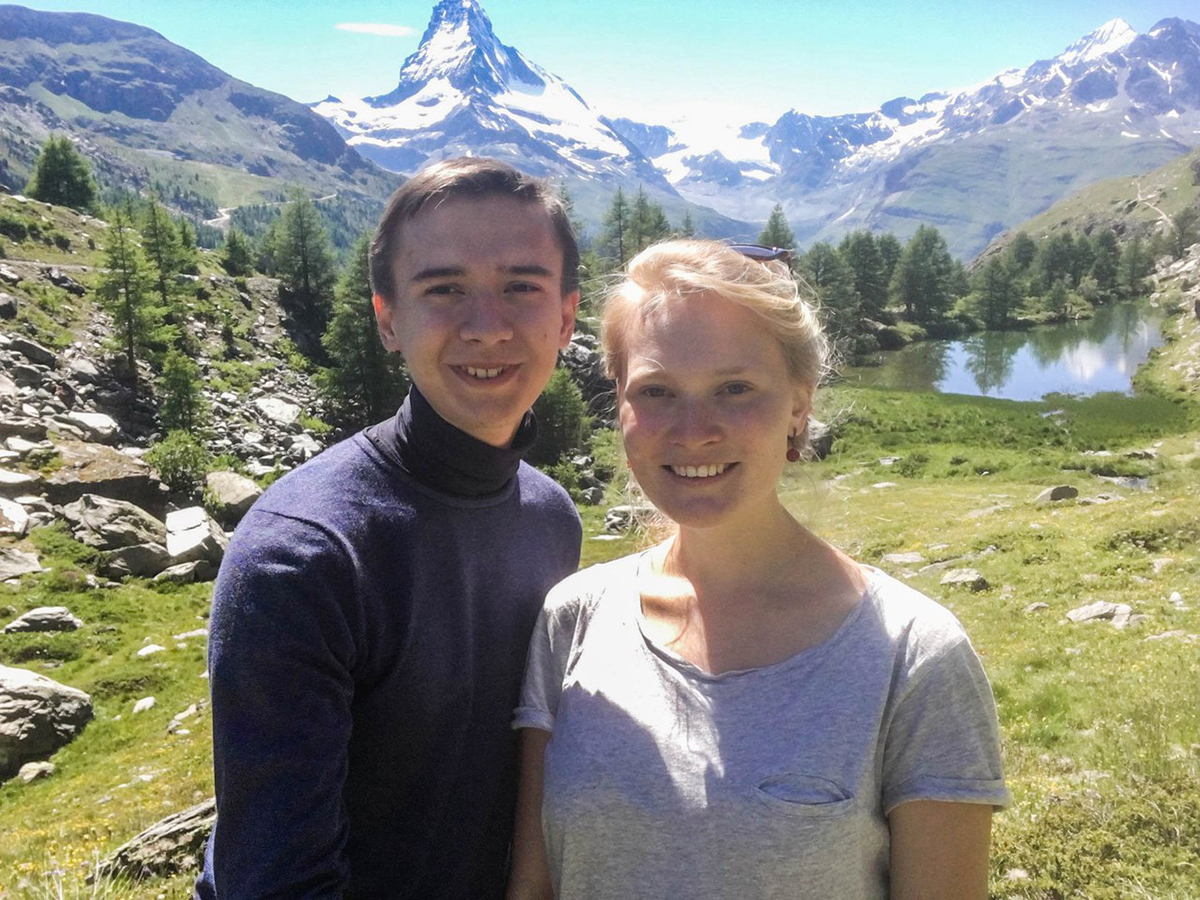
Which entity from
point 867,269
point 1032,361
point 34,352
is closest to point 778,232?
point 867,269

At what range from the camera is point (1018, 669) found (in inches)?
427

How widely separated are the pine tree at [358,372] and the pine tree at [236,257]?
22.1 metres

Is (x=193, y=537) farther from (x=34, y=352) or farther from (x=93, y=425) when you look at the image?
(x=34, y=352)

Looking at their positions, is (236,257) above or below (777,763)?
above

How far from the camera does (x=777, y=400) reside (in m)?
3.03

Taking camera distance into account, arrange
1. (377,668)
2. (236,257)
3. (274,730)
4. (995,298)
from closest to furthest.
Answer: (274,730)
(377,668)
(236,257)
(995,298)

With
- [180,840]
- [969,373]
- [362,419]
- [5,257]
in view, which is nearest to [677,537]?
[180,840]

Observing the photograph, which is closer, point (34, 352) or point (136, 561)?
point (136, 561)

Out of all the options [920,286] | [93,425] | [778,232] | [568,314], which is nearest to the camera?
[568,314]

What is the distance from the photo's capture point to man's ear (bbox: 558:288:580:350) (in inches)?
155

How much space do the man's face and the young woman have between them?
402 mm

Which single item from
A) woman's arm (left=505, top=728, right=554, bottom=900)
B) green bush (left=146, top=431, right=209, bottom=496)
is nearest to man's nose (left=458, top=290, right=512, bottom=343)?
woman's arm (left=505, top=728, right=554, bottom=900)

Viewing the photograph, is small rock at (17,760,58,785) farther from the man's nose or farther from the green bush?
the green bush

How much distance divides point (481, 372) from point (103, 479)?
97.9 feet
